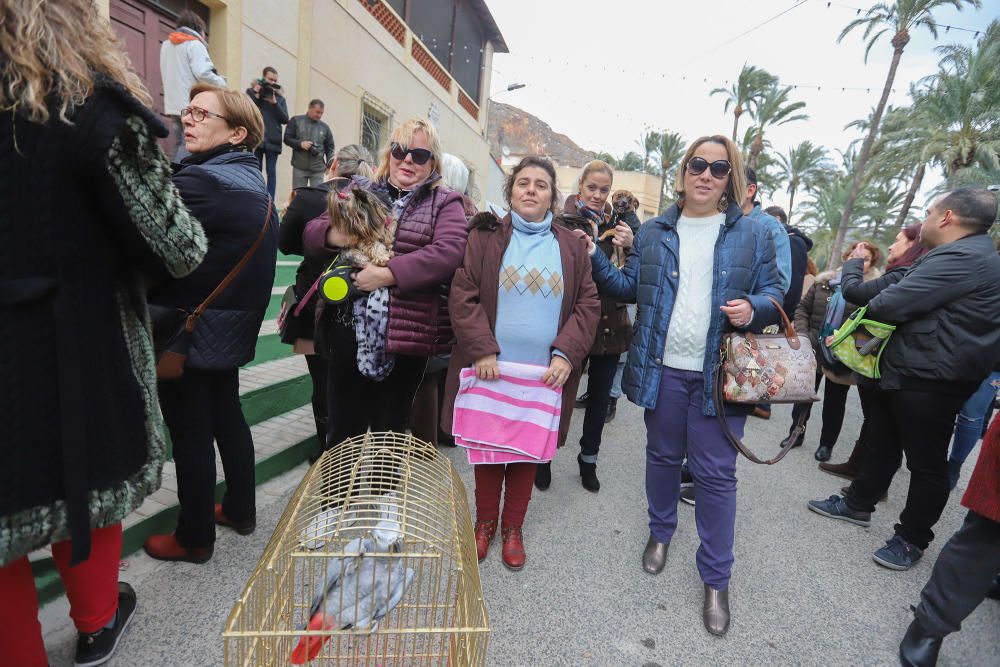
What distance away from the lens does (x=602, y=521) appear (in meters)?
2.93

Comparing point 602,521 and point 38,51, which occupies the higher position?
point 38,51

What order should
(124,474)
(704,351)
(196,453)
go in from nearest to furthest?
(124,474), (196,453), (704,351)

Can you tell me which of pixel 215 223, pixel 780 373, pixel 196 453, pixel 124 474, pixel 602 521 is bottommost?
pixel 602 521

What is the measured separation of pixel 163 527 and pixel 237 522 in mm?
310

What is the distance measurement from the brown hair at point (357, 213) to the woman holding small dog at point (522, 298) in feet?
1.41

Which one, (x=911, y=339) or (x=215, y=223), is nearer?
(x=215, y=223)

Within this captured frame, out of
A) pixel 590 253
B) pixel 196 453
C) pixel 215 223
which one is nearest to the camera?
pixel 215 223

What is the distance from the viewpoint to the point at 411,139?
240 cm

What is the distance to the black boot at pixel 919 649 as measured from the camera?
198 centimetres

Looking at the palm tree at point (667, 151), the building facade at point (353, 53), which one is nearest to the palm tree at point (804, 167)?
the palm tree at point (667, 151)

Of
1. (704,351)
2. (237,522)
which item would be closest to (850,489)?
(704,351)

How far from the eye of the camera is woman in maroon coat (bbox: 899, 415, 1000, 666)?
184 centimetres

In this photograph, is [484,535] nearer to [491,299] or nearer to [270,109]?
[491,299]

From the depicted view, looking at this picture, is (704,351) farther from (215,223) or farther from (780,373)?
(215,223)
